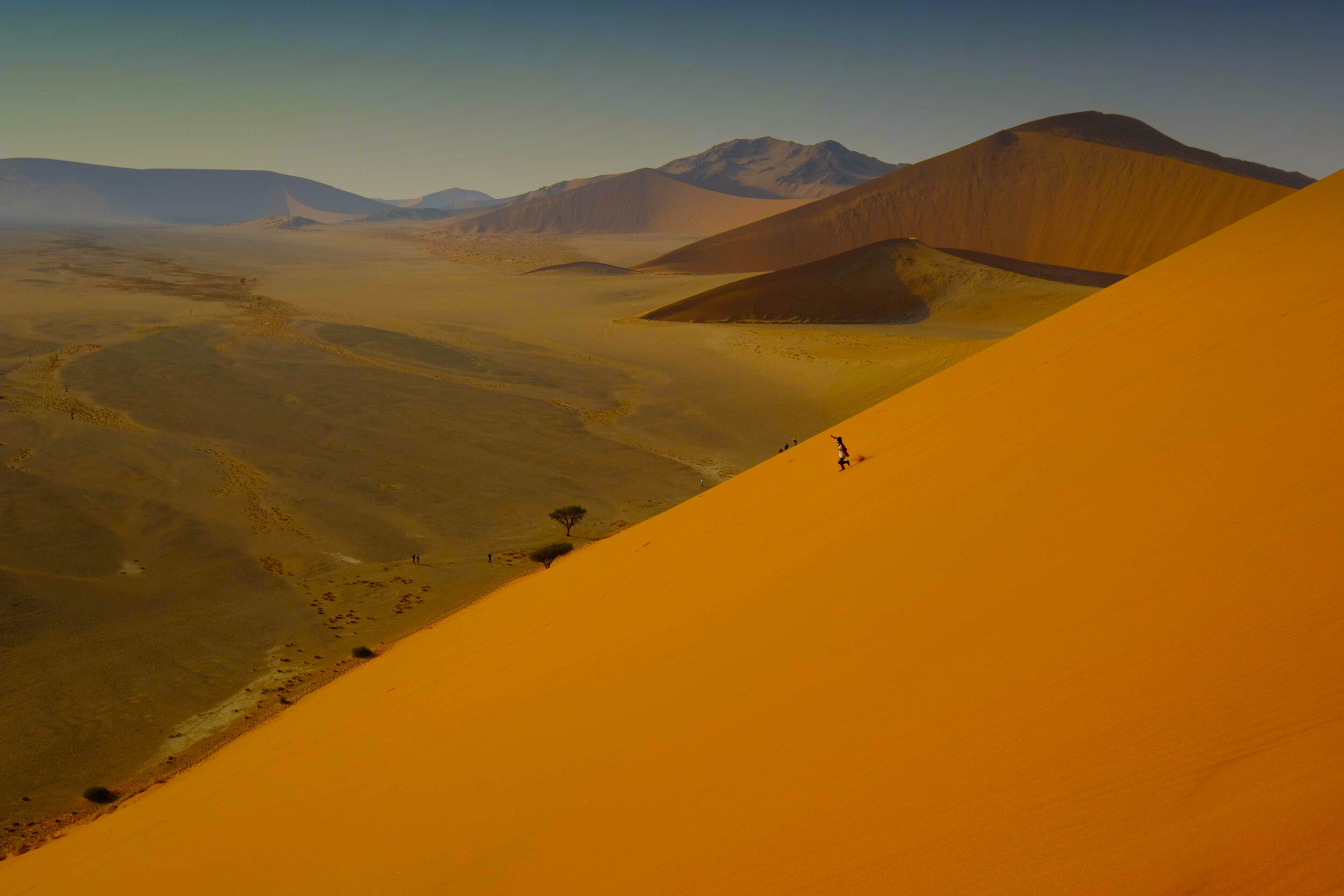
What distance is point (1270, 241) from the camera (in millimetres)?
8781

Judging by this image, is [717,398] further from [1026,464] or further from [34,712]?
[1026,464]

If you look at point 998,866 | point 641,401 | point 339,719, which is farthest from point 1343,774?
point 641,401

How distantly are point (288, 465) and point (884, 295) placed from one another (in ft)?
124

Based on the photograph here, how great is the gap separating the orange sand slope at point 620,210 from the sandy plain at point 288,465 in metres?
124

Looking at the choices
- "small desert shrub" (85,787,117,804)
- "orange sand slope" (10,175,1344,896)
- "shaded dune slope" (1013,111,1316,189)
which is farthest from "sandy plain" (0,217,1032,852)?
"shaded dune slope" (1013,111,1316,189)

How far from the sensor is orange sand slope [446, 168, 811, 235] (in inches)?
6683

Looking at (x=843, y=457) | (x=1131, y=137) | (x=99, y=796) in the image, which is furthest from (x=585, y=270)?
(x=843, y=457)

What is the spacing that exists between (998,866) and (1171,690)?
93 cm

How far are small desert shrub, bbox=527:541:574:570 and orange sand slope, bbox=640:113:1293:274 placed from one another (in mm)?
52355

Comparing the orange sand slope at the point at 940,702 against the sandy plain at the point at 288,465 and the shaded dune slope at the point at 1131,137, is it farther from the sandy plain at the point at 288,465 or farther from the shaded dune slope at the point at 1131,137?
the shaded dune slope at the point at 1131,137

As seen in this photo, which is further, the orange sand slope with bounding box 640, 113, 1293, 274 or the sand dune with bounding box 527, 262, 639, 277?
the sand dune with bounding box 527, 262, 639, 277

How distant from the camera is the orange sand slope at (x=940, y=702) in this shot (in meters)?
2.52

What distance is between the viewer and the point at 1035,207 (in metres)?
71.8

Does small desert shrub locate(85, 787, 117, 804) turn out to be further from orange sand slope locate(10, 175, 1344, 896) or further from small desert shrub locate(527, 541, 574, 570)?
small desert shrub locate(527, 541, 574, 570)
